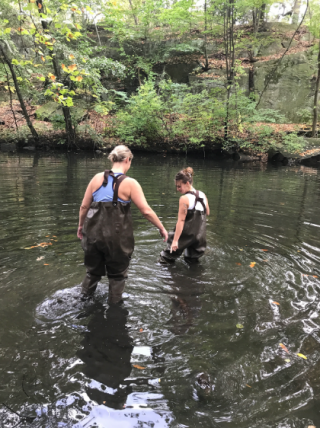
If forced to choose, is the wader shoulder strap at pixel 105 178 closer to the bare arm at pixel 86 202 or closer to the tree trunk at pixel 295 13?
the bare arm at pixel 86 202

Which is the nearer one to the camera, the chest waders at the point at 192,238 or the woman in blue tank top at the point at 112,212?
the woman in blue tank top at the point at 112,212

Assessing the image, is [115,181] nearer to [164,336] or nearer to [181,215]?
[181,215]

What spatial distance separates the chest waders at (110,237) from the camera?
3.20m

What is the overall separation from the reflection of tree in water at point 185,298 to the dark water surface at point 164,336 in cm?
2

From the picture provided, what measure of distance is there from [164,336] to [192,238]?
6.42 ft

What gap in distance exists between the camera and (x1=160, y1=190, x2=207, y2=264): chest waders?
4.64 m

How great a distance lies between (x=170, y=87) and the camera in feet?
73.4

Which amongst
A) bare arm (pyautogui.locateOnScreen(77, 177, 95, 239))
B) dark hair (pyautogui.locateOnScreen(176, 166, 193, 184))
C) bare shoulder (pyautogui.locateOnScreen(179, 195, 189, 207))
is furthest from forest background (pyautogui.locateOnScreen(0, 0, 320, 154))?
bare arm (pyautogui.locateOnScreen(77, 177, 95, 239))

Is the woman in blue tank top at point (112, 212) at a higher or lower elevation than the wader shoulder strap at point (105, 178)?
lower

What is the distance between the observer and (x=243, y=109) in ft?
69.2

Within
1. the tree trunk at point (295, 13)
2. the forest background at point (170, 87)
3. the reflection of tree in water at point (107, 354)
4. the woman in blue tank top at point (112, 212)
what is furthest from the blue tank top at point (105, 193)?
the tree trunk at point (295, 13)

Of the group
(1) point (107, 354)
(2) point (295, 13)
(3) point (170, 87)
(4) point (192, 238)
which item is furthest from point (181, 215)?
(2) point (295, 13)

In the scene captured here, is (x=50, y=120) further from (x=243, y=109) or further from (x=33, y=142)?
(x=243, y=109)

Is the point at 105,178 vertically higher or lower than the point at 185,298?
higher
